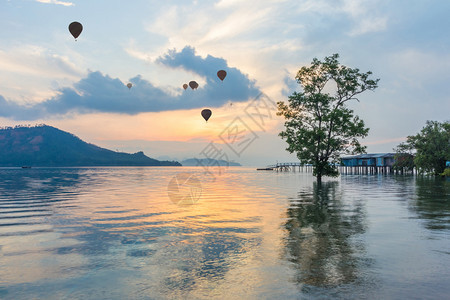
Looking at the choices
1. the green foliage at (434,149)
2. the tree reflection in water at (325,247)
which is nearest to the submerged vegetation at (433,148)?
the green foliage at (434,149)

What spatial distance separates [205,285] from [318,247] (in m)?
4.51

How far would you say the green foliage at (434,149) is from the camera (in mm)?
74750

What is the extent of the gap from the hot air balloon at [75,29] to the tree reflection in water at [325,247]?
3175 centimetres

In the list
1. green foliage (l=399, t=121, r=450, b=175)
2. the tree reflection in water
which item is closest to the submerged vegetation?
green foliage (l=399, t=121, r=450, b=175)

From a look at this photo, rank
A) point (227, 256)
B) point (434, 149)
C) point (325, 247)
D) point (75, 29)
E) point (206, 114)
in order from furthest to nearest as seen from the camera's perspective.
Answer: point (434, 149) < point (206, 114) < point (75, 29) < point (325, 247) < point (227, 256)

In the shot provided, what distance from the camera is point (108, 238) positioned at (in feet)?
40.9

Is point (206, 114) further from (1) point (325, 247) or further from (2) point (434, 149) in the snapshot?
(2) point (434, 149)

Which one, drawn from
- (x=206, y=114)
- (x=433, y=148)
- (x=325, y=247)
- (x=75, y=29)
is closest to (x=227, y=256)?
(x=325, y=247)

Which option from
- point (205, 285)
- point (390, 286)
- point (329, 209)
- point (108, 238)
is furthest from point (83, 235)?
point (329, 209)

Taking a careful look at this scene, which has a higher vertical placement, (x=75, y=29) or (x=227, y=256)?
(x=75, y=29)

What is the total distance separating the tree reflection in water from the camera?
25.2 ft

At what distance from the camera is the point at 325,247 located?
412 inches

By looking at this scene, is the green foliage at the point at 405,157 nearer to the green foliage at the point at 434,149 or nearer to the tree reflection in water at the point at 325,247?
the green foliage at the point at 434,149

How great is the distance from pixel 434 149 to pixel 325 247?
77459mm
